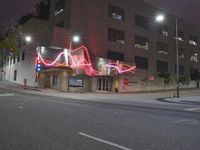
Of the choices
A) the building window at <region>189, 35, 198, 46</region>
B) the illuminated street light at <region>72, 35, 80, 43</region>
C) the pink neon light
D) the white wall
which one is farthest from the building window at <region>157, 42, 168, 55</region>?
the white wall

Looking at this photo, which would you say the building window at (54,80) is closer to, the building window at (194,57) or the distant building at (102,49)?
the distant building at (102,49)

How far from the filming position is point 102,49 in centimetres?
4591

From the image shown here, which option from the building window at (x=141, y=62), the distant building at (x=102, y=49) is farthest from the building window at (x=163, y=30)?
the building window at (x=141, y=62)

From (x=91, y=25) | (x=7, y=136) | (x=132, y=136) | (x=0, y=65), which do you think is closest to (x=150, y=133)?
(x=132, y=136)

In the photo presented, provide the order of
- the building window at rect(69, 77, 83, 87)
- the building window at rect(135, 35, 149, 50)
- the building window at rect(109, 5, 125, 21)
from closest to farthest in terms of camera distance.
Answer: the building window at rect(69, 77, 83, 87) < the building window at rect(109, 5, 125, 21) < the building window at rect(135, 35, 149, 50)

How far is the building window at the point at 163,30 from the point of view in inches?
2281

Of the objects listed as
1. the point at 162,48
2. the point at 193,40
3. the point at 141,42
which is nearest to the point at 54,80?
the point at 141,42

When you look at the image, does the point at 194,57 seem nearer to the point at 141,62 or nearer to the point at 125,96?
the point at 141,62

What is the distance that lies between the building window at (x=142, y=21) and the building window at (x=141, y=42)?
2665 millimetres

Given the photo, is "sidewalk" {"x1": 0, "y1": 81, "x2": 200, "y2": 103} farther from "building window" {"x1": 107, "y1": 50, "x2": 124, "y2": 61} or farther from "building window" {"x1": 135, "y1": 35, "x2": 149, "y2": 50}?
"building window" {"x1": 135, "y1": 35, "x2": 149, "y2": 50}

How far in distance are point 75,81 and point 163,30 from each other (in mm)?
27031

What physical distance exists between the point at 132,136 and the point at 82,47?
34.9 m

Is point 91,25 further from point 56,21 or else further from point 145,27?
point 145,27

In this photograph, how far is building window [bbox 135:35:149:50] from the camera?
5245 cm
